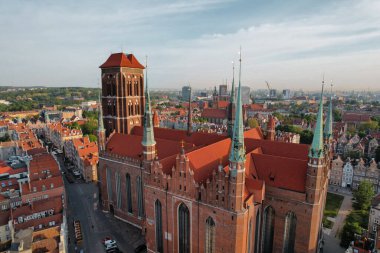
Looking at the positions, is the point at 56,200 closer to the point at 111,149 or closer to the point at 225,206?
the point at 111,149

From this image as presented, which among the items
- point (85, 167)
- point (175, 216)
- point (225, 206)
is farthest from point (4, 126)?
point (225, 206)

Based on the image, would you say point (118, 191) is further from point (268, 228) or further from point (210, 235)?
point (268, 228)

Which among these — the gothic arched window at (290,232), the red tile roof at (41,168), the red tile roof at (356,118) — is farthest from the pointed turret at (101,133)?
the red tile roof at (356,118)

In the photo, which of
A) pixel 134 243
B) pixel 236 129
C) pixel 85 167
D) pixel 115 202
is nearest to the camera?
pixel 236 129

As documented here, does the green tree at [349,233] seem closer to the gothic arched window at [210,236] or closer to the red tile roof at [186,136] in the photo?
the red tile roof at [186,136]

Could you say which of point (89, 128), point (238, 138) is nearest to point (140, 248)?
point (238, 138)

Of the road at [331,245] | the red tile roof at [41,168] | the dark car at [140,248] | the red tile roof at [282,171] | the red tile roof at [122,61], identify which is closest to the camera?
the red tile roof at [282,171]
